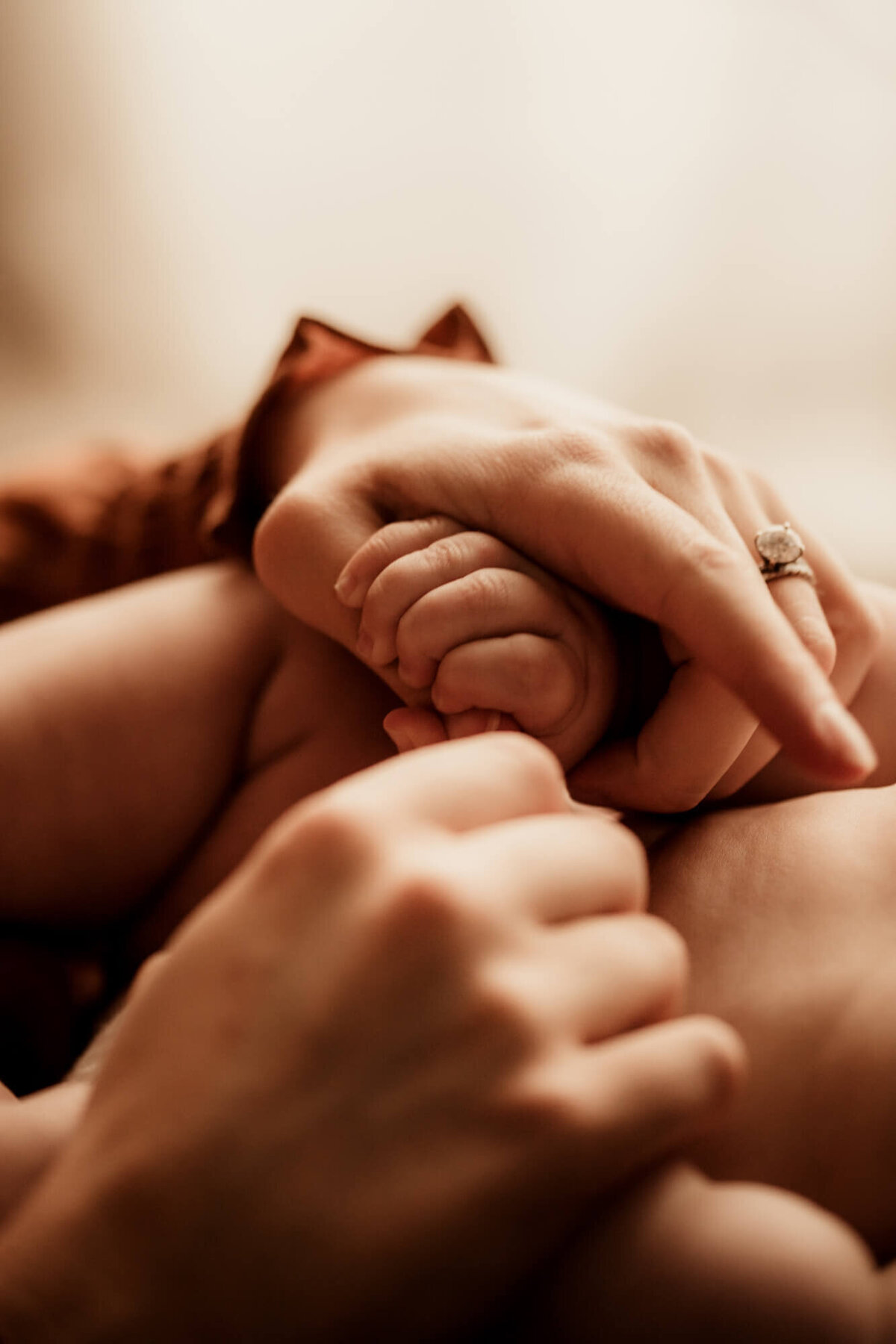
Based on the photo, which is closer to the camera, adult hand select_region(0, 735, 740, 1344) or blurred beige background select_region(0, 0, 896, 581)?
adult hand select_region(0, 735, 740, 1344)

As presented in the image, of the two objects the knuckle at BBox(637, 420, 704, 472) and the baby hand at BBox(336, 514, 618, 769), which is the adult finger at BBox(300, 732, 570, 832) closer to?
the baby hand at BBox(336, 514, 618, 769)

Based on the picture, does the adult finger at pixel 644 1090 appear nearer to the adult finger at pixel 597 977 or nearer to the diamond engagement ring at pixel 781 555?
the adult finger at pixel 597 977

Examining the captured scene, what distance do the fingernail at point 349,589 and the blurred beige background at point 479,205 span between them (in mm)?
607

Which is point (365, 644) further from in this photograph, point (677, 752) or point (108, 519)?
point (108, 519)

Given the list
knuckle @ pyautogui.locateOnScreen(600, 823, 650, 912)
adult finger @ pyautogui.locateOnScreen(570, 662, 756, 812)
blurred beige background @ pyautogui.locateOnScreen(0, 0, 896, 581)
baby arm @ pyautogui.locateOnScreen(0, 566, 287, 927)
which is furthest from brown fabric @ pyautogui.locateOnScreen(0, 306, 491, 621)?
knuckle @ pyautogui.locateOnScreen(600, 823, 650, 912)

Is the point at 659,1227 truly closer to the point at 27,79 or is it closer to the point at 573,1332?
the point at 573,1332

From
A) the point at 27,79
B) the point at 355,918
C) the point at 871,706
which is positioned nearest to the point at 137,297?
the point at 27,79

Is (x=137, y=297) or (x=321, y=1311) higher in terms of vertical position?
(x=137, y=297)

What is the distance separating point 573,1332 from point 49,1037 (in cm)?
41

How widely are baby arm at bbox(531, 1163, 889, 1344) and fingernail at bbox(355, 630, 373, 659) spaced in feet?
0.85

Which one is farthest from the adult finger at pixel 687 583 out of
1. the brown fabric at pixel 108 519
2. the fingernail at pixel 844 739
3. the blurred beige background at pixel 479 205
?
the blurred beige background at pixel 479 205

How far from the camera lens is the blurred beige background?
104 centimetres

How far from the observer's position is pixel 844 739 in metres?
0.38

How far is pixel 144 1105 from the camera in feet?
1.12
